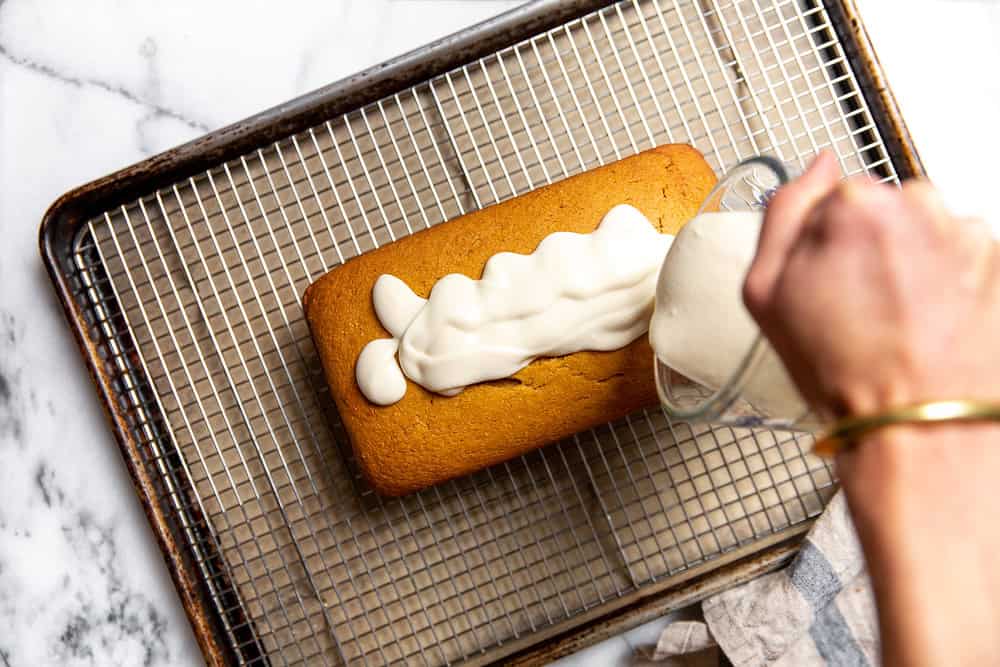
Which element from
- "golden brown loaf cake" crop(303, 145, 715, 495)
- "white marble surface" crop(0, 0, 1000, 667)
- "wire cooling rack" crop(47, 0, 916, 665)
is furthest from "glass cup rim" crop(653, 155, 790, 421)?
"white marble surface" crop(0, 0, 1000, 667)

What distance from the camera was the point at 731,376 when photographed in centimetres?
72

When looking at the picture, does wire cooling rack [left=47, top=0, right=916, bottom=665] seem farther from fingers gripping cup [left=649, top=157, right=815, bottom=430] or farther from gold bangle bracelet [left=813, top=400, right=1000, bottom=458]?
gold bangle bracelet [left=813, top=400, right=1000, bottom=458]

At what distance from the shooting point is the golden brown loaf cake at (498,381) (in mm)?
913

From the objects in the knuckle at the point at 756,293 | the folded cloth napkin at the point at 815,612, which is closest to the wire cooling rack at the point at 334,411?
the folded cloth napkin at the point at 815,612

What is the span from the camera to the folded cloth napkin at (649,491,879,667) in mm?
989

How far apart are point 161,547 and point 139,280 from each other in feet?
1.04

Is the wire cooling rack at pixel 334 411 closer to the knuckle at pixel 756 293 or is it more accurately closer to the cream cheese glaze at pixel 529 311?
the cream cheese glaze at pixel 529 311

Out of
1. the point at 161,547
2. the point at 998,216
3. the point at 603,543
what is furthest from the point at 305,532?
the point at 998,216

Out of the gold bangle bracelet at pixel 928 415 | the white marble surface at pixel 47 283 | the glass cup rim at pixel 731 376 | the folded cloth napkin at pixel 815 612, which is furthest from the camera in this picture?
the white marble surface at pixel 47 283

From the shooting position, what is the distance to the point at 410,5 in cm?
110

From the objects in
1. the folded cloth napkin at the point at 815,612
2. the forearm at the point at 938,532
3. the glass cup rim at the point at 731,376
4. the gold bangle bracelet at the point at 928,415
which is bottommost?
the folded cloth napkin at the point at 815,612

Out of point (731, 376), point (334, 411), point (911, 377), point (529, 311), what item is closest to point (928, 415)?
point (911, 377)

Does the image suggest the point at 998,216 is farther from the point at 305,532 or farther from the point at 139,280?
the point at 139,280

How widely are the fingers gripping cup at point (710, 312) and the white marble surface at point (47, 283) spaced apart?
0.49 m
